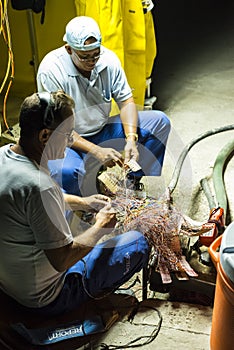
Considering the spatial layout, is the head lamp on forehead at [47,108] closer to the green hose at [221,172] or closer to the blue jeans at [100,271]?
the blue jeans at [100,271]

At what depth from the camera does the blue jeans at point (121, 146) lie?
2.77 meters

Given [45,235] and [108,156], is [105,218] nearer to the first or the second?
[45,235]

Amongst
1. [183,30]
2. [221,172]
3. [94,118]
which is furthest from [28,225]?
[183,30]

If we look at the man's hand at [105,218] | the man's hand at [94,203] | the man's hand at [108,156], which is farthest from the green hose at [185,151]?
the man's hand at [105,218]

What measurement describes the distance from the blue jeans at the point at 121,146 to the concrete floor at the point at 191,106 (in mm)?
215

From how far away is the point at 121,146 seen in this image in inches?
117

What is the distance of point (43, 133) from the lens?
5.91 ft

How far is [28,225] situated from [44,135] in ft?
1.07

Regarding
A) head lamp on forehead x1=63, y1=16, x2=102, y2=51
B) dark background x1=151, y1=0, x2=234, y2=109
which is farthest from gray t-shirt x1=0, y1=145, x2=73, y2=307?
dark background x1=151, y1=0, x2=234, y2=109

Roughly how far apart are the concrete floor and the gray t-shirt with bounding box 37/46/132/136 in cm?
56

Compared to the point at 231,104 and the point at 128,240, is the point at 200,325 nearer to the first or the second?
the point at 128,240

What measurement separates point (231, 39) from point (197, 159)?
2746 millimetres

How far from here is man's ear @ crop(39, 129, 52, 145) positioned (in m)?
1.80

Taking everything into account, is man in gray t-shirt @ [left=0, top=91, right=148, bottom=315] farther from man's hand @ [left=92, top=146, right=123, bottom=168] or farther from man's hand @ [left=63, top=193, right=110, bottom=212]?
man's hand @ [left=92, top=146, right=123, bottom=168]
